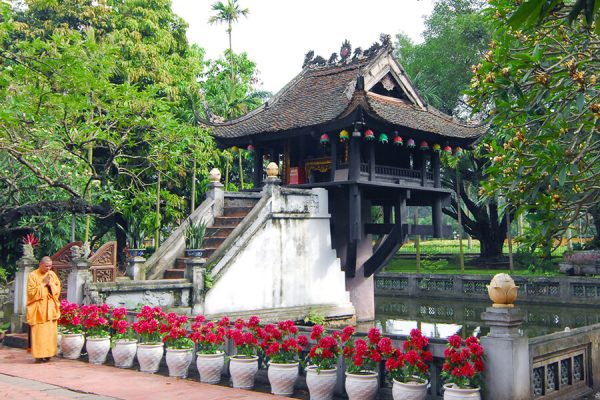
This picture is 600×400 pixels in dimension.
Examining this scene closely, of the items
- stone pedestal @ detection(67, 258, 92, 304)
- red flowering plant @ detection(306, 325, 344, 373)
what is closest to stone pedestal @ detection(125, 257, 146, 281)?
stone pedestal @ detection(67, 258, 92, 304)

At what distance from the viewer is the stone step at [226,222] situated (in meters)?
15.1

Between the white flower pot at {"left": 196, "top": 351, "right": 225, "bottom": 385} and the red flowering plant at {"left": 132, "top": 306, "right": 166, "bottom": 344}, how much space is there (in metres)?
1.03

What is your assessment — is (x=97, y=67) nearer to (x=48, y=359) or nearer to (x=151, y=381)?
(x=48, y=359)

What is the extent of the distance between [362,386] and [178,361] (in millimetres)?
2949

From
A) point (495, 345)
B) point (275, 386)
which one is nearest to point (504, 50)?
point (495, 345)

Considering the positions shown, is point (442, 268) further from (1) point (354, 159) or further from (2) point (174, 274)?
(2) point (174, 274)

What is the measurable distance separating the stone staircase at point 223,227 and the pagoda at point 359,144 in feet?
6.37

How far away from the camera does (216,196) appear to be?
15336 mm

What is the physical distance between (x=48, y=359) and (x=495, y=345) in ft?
23.3

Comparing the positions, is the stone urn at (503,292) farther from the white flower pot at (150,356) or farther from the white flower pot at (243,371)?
the white flower pot at (150,356)

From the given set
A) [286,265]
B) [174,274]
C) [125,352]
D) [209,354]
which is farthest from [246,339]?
[286,265]

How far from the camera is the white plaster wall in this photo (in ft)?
44.3

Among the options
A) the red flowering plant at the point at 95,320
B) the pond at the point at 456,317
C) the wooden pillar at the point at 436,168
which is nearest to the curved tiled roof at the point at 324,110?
the wooden pillar at the point at 436,168

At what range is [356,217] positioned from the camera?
51.6ft
